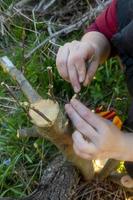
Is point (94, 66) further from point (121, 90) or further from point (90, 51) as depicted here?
point (121, 90)

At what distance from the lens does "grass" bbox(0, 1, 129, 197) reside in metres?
1.79

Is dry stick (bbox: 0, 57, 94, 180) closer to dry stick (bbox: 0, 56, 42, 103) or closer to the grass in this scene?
dry stick (bbox: 0, 56, 42, 103)

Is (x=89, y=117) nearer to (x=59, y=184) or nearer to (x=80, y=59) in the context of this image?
(x=80, y=59)

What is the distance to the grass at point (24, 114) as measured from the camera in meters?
1.79

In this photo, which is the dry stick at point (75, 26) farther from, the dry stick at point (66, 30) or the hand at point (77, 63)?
the hand at point (77, 63)

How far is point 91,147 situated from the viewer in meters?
1.11

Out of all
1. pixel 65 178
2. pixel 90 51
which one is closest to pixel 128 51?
pixel 90 51

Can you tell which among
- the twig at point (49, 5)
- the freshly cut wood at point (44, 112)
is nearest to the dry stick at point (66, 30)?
the twig at point (49, 5)

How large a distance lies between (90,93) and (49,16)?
60 cm

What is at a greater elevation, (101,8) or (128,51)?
(128,51)

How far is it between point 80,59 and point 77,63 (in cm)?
2

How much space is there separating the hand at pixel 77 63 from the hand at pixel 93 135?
0.09 metres

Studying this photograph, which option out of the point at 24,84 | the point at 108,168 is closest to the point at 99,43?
the point at 24,84

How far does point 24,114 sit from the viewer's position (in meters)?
1.92
